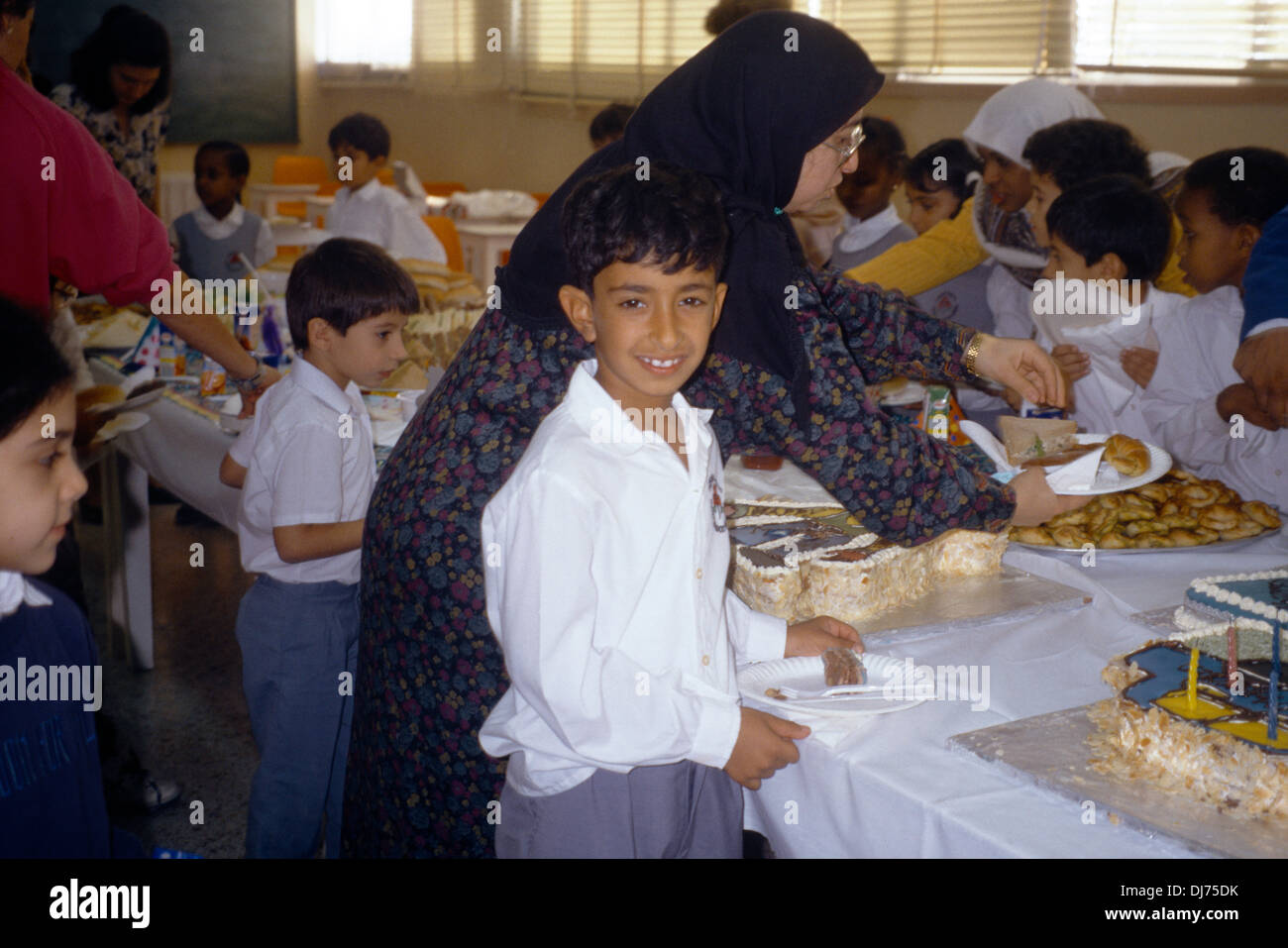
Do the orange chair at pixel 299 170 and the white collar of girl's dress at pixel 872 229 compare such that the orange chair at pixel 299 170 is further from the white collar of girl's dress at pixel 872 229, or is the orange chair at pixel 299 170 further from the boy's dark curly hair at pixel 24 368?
the boy's dark curly hair at pixel 24 368

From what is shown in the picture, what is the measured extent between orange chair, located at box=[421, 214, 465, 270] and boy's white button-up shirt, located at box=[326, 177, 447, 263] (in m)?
0.53

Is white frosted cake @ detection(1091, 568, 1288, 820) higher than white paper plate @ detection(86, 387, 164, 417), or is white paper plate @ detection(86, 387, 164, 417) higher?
white paper plate @ detection(86, 387, 164, 417)

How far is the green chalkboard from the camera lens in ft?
29.8

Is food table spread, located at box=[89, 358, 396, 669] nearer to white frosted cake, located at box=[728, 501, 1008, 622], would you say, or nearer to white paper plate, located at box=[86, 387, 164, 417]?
white paper plate, located at box=[86, 387, 164, 417]

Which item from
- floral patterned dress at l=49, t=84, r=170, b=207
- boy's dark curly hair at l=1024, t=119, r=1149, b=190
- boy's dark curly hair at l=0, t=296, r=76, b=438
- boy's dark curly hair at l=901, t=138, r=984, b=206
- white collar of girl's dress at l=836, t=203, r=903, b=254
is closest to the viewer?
boy's dark curly hair at l=0, t=296, r=76, b=438

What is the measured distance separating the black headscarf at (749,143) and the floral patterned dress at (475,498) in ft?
0.15

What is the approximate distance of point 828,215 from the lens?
5684 mm

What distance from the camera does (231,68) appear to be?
9391mm

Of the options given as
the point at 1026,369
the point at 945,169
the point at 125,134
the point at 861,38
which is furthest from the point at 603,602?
the point at 861,38

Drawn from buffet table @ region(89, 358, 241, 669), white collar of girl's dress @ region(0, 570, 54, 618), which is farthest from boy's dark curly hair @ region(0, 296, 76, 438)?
buffet table @ region(89, 358, 241, 669)

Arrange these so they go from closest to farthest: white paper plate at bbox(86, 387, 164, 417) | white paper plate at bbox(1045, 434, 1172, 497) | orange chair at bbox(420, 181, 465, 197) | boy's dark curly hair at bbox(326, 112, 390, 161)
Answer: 1. white paper plate at bbox(1045, 434, 1172, 497)
2. white paper plate at bbox(86, 387, 164, 417)
3. boy's dark curly hair at bbox(326, 112, 390, 161)
4. orange chair at bbox(420, 181, 465, 197)

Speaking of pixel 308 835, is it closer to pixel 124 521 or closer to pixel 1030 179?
pixel 124 521

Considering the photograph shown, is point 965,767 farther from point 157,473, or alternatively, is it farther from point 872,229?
point 872,229

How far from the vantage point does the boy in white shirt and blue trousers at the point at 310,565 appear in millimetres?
2023
